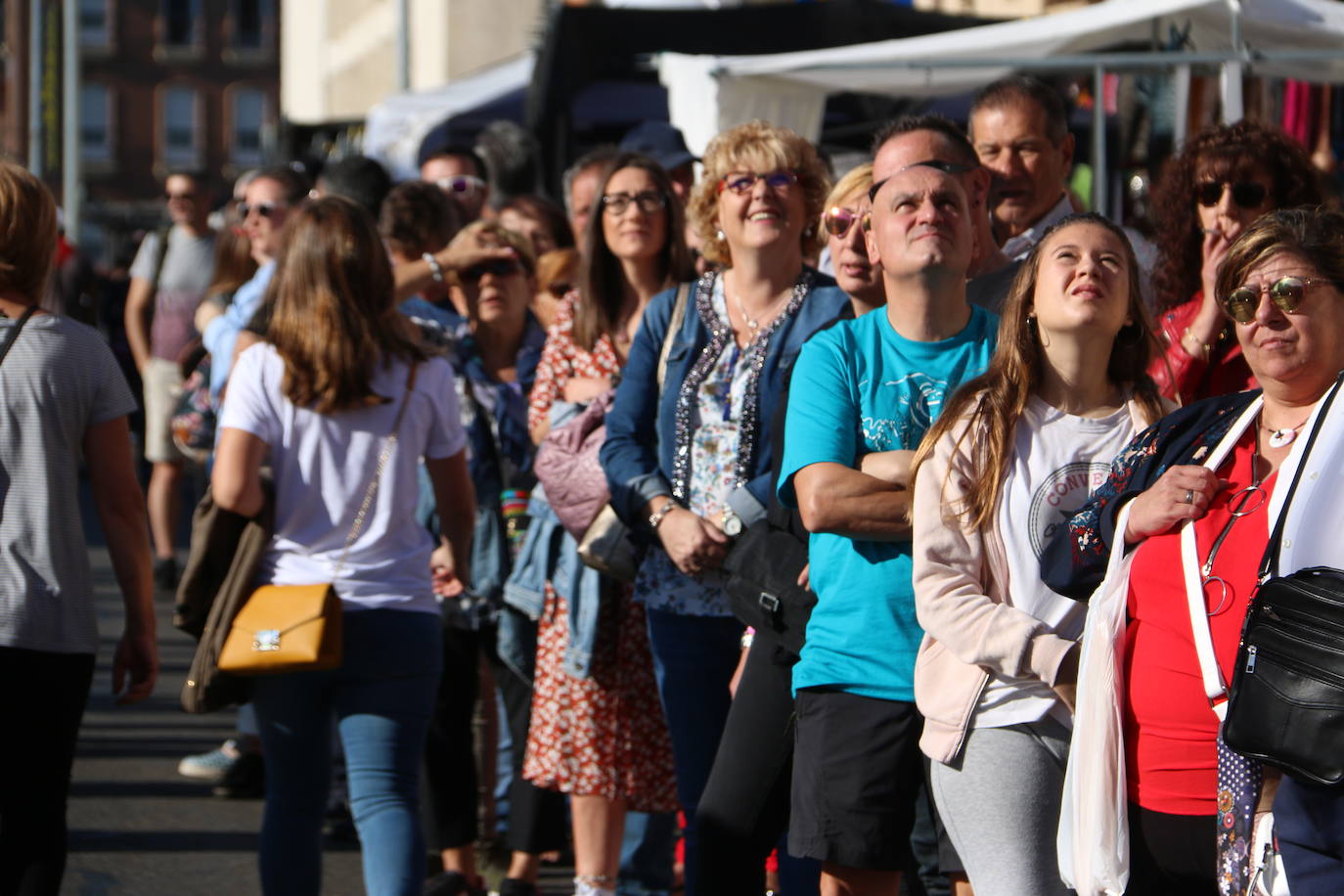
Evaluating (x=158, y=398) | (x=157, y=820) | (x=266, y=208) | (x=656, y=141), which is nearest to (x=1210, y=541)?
(x=157, y=820)

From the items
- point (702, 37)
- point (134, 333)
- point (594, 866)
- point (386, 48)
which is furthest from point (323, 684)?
point (386, 48)

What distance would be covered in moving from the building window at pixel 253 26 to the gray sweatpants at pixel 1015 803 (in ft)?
210

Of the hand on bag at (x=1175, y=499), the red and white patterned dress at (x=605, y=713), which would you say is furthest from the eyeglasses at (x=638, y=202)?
the hand on bag at (x=1175, y=499)

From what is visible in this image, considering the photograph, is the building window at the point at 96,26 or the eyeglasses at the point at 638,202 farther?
the building window at the point at 96,26

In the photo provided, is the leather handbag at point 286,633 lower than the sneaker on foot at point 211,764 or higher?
higher

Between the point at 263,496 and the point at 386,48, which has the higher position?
the point at 386,48

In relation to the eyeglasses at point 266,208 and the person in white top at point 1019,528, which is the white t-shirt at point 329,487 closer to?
the person in white top at point 1019,528

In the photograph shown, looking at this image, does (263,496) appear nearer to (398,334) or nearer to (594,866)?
(398,334)

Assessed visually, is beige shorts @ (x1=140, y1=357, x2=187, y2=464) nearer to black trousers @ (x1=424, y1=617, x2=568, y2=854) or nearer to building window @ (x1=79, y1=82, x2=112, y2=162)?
black trousers @ (x1=424, y1=617, x2=568, y2=854)

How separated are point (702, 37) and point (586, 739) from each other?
6.38 meters

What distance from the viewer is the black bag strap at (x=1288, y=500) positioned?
2.62 m

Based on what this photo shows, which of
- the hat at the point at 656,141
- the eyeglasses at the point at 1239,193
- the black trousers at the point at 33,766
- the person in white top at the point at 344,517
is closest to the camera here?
the black trousers at the point at 33,766

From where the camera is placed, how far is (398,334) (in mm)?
4199

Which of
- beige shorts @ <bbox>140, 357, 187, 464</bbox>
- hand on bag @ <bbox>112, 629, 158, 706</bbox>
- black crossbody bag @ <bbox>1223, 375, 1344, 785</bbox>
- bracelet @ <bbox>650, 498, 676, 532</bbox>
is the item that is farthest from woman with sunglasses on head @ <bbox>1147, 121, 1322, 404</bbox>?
beige shorts @ <bbox>140, 357, 187, 464</bbox>
